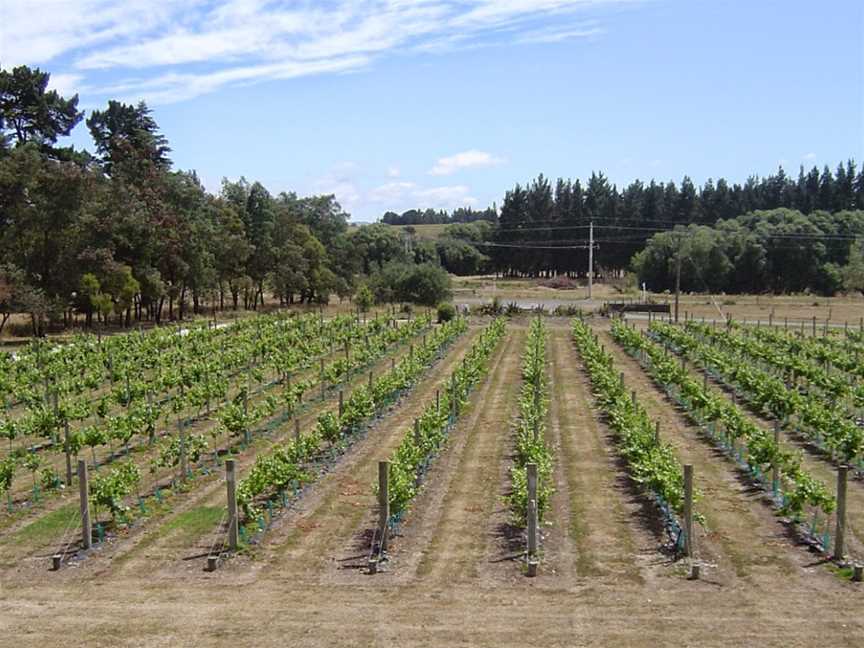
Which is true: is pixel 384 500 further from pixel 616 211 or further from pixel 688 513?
pixel 616 211

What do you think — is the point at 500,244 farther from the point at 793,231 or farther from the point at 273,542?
the point at 273,542

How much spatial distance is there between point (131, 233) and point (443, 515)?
135 ft

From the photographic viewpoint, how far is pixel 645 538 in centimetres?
1247

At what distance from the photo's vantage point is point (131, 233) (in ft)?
164

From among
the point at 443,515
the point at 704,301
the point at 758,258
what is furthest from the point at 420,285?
the point at 443,515

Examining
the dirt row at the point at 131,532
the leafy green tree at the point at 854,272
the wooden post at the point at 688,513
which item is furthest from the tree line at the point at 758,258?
the wooden post at the point at 688,513

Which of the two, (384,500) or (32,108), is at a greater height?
(32,108)

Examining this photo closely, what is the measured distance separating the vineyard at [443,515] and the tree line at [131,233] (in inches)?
801

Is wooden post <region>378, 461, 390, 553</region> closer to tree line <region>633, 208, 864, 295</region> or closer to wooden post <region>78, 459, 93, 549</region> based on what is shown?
wooden post <region>78, 459, 93, 549</region>

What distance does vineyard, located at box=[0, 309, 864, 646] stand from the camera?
31.9 ft

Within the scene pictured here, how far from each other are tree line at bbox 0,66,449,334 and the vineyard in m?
20.4

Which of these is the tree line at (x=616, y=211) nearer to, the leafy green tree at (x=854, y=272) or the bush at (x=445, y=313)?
the leafy green tree at (x=854, y=272)

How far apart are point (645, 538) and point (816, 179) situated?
4542 inches

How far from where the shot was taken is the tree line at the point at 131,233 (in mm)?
43844
